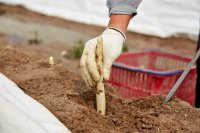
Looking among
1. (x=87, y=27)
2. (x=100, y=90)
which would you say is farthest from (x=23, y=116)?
(x=87, y=27)

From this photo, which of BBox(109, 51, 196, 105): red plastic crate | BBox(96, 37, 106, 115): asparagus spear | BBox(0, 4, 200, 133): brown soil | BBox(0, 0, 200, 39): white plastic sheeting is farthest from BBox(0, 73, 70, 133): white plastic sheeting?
BBox(0, 0, 200, 39): white plastic sheeting

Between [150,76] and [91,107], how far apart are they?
1.32 meters

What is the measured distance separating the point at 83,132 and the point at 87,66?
393mm

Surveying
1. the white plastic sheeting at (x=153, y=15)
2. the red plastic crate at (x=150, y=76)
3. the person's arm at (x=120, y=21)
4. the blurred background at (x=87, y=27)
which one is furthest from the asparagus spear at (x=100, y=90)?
the white plastic sheeting at (x=153, y=15)

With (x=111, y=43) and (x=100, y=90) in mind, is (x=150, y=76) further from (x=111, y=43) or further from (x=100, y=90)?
(x=100, y=90)

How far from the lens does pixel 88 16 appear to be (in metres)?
8.20

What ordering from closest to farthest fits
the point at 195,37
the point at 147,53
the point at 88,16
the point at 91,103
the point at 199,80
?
the point at 91,103 < the point at 199,80 < the point at 147,53 < the point at 195,37 < the point at 88,16

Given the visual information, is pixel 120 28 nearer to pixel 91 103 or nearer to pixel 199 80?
pixel 91 103

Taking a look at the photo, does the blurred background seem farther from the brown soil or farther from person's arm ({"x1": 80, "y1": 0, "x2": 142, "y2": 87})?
person's arm ({"x1": 80, "y1": 0, "x2": 142, "y2": 87})

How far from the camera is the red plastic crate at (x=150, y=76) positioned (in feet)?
11.2

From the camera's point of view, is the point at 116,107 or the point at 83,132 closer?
the point at 83,132

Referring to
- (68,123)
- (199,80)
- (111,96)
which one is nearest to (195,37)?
(199,80)

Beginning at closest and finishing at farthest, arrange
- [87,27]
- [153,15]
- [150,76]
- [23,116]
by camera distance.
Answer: [23,116], [150,76], [153,15], [87,27]

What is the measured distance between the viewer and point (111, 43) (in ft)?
7.08
